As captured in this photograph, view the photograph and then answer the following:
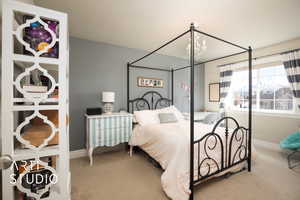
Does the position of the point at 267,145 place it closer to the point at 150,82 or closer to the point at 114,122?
the point at 150,82

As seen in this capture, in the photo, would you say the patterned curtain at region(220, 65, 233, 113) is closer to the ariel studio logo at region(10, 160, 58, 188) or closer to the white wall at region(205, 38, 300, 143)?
the white wall at region(205, 38, 300, 143)

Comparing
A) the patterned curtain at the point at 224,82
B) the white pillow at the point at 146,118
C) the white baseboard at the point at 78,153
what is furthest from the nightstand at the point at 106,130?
the patterned curtain at the point at 224,82

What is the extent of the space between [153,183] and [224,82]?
3496 millimetres

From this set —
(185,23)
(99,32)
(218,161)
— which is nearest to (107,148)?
(218,161)

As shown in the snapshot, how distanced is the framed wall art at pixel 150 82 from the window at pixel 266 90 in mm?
2174

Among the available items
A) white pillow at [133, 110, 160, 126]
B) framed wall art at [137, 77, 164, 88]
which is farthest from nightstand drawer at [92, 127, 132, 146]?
framed wall art at [137, 77, 164, 88]

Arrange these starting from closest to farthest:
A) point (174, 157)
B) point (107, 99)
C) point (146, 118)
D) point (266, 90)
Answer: point (174, 157)
point (107, 99)
point (146, 118)
point (266, 90)

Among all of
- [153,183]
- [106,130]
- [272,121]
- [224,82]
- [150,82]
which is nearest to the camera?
[153,183]

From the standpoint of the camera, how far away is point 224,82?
3.93 m

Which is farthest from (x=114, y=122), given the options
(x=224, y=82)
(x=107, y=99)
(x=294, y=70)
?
(x=294, y=70)

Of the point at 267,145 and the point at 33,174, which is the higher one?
the point at 33,174

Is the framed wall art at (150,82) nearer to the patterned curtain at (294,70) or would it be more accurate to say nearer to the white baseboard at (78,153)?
the white baseboard at (78,153)

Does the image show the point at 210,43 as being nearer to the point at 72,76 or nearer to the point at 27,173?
the point at 72,76

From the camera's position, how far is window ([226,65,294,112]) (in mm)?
3012
